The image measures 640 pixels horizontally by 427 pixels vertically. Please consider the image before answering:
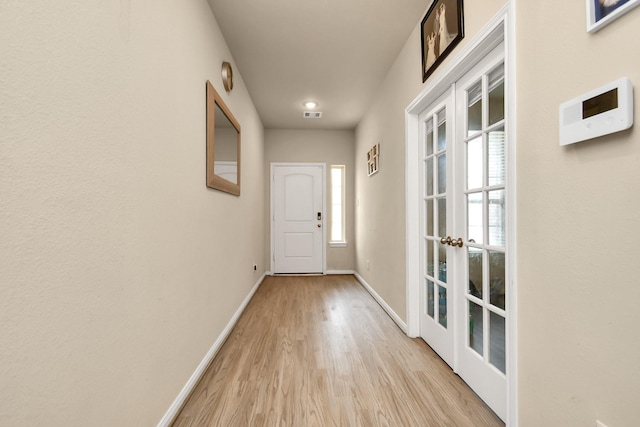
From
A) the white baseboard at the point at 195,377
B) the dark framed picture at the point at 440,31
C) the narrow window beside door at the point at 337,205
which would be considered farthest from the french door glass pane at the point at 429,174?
the narrow window beside door at the point at 337,205

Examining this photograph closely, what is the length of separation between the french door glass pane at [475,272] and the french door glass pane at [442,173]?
0.49m

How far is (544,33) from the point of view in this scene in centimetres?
107

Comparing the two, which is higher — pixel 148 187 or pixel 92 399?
pixel 148 187

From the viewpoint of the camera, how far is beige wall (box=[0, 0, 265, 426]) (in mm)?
676

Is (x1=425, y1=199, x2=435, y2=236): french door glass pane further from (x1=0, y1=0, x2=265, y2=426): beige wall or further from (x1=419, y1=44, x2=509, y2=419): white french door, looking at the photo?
(x1=0, y1=0, x2=265, y2=426): beige wall

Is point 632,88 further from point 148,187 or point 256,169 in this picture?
point 256,169

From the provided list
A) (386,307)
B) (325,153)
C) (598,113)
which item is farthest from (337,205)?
(598,113)

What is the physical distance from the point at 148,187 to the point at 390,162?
7.45 ft

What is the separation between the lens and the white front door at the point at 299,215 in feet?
16.5

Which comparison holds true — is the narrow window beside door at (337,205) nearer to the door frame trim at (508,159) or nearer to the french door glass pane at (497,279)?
the door frame trim at (508,159)

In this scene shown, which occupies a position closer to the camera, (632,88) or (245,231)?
(632,88)

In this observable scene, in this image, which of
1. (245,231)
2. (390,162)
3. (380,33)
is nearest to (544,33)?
(380,33)

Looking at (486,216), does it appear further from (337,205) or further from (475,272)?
(337,205)

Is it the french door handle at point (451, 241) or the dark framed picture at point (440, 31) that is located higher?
the dark framed picture at point (440, 31)
